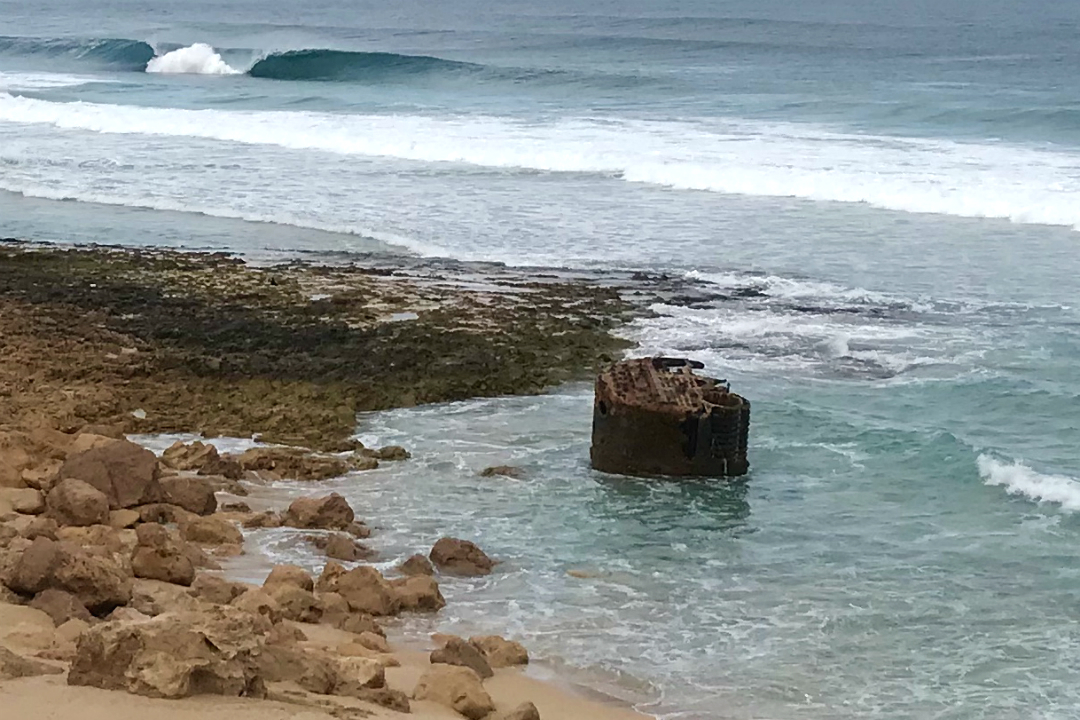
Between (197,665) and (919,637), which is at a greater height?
(197,665)

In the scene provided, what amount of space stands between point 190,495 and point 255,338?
4.46 meters

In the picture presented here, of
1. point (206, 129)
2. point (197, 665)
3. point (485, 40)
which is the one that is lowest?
point (197, 665)

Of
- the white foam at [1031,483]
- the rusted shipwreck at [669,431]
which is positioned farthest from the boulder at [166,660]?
the white foam at [1031,483]

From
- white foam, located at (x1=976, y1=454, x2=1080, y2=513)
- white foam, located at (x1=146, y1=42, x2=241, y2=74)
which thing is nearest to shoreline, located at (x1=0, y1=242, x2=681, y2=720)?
white foam, located at (x1=976, y1=454, x2=1080, y2=513)

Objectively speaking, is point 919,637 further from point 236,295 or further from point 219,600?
point 236,295

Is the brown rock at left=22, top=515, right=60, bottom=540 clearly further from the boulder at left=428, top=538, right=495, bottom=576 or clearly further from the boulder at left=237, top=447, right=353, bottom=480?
the boulder at left=237, top=447, right=353, bottom=480

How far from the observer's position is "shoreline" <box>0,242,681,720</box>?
442 inches

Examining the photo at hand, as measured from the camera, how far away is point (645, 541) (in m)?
9.24

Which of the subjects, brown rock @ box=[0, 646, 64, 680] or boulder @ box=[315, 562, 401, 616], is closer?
brown rock @ box=[0, 646, 64, 680]

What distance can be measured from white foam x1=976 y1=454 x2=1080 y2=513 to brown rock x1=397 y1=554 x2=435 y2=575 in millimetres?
4171

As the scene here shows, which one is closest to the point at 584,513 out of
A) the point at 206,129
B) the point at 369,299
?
the point at 369,299

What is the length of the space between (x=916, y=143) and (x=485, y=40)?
39.6 m

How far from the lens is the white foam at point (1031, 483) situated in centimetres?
1000

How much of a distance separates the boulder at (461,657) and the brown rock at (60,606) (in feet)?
5.14
